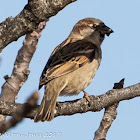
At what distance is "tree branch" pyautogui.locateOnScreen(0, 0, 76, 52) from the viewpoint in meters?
2.82

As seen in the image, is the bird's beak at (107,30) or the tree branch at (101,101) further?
the bird's beak at (107,30)

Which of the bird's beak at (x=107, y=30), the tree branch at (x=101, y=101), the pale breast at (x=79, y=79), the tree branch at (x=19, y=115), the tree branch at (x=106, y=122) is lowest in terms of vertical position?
the tree branch at (x=19, y=115)

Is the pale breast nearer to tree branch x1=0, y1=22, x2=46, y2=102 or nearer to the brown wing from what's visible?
the brown wing

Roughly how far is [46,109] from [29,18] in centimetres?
202

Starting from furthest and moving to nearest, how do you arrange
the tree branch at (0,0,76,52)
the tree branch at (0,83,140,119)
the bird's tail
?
the tree branch at (0,83,140,119) < the bird's tail < the tree branch at (0,0,76,52)

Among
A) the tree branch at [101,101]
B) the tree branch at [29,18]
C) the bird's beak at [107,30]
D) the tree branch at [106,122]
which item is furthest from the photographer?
the bird's beak at [107,30]

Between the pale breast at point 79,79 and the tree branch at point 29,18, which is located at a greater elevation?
the pale breast at point 79,79

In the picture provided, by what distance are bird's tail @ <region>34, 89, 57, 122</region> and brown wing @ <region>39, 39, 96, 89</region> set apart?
0.30 m

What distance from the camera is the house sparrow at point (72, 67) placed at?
518cm

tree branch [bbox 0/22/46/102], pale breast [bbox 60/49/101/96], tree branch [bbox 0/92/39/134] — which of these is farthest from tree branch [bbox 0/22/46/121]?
tree branch [bbox 0/92/39/134]

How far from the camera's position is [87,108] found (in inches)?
186

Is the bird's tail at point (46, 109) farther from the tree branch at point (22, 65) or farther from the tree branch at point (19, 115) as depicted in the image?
the tree branch at point (19, 115)

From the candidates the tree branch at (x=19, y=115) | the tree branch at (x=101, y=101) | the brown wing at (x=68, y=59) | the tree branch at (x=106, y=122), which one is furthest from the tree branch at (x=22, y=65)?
the tree branch at (x=19, y=115)

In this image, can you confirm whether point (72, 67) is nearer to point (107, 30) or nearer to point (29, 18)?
point (107, 30)
